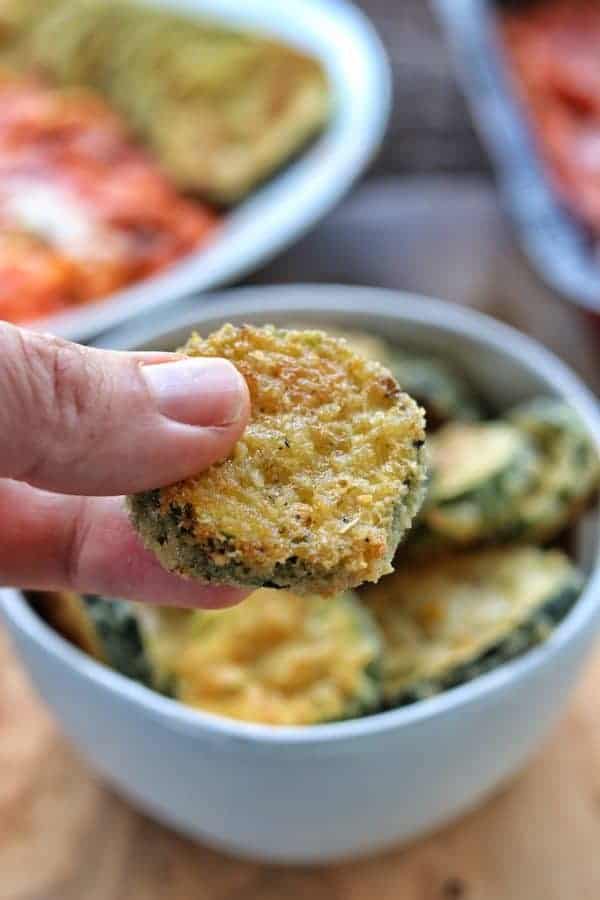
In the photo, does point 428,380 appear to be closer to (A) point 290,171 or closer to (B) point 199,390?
(B) point 199,390

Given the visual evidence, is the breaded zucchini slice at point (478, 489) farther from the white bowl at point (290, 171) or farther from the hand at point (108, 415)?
the white bowl at point (290, 171)

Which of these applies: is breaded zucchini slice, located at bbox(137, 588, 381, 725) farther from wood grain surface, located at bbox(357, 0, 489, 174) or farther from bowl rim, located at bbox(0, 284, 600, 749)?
wood grain surface, located at bbox(357, 0, 489, 174)

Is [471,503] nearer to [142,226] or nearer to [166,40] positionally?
[142,226]

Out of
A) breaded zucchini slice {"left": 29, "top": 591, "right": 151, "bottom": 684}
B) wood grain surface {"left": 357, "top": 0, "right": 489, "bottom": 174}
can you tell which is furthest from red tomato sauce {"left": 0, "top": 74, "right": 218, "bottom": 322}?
breaded zucchini slice {"left": 29, "top": 591, "right": 151, "bottom": 684}

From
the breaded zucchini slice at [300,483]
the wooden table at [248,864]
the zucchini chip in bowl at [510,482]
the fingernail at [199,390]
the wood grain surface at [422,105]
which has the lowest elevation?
the wooden table at [248,864]

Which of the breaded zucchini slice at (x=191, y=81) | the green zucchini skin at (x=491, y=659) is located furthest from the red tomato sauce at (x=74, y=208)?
the green zucchini skin at (x=491, y=659)

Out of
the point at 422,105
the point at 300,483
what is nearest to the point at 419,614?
the point at 300,483
